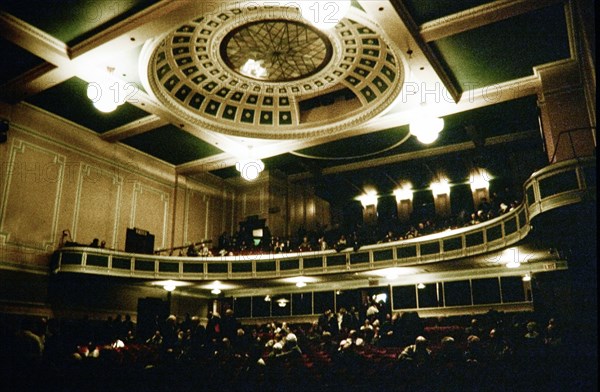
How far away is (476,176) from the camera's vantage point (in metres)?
18.6

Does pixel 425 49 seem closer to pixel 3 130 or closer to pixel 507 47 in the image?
pixel 507 47

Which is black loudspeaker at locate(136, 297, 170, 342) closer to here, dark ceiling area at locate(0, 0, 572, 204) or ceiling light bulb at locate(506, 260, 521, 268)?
dark ceiling area at locate(0, 0, 572, 204)

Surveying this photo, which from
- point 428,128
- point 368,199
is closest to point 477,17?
point 428,128

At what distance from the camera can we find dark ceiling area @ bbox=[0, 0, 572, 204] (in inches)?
386

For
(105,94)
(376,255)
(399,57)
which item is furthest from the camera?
(376,255)

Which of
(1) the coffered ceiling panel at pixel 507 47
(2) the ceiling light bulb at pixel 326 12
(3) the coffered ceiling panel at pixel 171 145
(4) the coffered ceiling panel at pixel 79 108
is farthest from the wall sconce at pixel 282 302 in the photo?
(2) the ceiling light bulb at pixel 326 12

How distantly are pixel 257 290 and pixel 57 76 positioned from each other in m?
10.8

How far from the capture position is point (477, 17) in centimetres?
977

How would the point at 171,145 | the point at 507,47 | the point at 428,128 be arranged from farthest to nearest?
the point at 171,145, the point at 428,128, the point at 507,47

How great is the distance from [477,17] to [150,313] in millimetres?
13776

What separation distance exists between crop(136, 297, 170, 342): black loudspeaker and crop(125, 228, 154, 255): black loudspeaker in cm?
172

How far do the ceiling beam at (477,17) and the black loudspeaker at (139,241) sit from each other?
38.4 ft

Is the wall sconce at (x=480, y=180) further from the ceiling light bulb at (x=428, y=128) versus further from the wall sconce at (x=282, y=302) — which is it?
the wall sconce at (x=282, y=302)

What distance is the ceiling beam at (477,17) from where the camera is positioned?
9.45 metres
